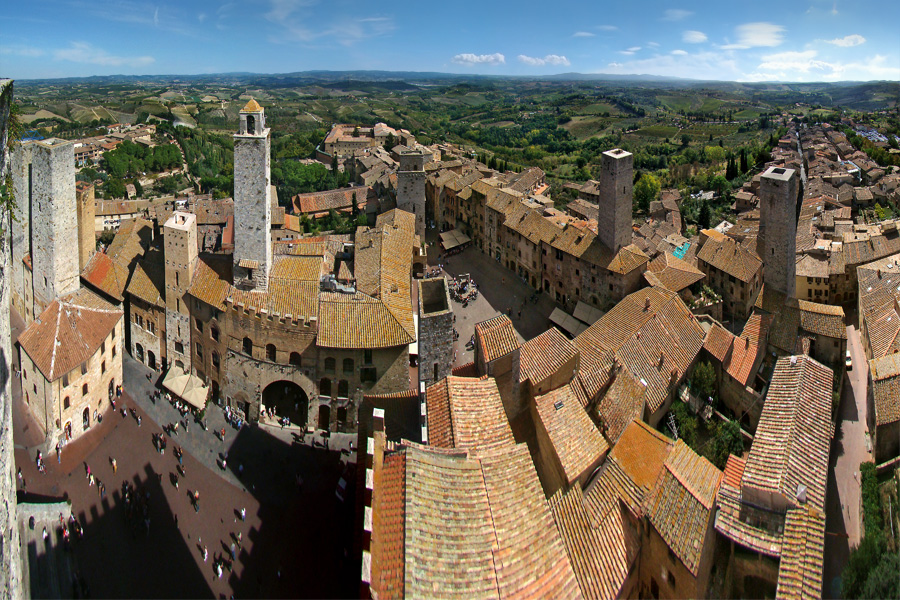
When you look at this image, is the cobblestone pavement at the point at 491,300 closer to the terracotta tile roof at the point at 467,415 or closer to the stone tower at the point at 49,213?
the terracotta tile roof at the point at 467,415

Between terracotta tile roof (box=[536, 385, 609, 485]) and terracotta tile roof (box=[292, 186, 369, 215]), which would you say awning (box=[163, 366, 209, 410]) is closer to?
terracotta tile roof (box=[536, 385, 609, 485])

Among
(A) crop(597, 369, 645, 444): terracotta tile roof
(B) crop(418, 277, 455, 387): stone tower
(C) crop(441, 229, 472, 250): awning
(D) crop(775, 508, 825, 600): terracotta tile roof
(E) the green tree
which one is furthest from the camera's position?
(E) the green tree

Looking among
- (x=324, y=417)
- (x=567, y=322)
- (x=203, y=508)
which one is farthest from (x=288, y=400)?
(x=567, y=322)

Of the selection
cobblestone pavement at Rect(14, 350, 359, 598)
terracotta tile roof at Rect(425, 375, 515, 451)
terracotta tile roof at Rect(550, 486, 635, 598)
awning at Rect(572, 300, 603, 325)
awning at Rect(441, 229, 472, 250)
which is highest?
awning at Rect(441, 229, 472, 250)

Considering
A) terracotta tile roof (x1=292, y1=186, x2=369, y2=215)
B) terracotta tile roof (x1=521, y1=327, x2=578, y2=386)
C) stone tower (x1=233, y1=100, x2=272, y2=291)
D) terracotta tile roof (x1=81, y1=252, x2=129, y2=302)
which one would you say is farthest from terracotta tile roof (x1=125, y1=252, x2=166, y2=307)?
terracotta tile roof (x1=292, y1=186, x2=369, y2=215)

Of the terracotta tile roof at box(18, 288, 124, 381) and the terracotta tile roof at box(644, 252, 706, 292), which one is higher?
the terracotta tile roof at box(644, 252, 706, 292)

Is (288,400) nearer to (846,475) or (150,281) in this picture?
(150,281)

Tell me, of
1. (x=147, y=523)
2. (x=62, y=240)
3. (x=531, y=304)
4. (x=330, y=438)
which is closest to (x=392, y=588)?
(x=147, y=523)

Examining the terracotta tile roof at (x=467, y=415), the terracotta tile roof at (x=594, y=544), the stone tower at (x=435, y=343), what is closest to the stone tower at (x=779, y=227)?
the stone tower at (x=435, y=343)
